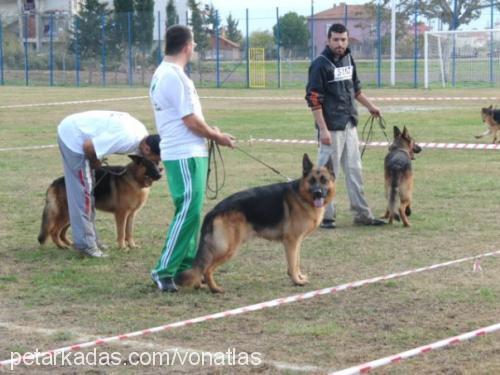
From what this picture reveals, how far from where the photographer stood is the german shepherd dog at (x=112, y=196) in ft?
27.9

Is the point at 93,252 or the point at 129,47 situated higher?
the point at 129,47

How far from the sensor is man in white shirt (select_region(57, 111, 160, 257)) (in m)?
7.73

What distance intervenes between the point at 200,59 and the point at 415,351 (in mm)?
43155

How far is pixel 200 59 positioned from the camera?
47562 mm

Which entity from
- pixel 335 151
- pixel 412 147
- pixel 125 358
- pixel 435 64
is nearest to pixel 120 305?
pixel 125 358

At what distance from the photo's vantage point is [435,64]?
1614 inches

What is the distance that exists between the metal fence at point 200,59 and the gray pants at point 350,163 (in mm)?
31232

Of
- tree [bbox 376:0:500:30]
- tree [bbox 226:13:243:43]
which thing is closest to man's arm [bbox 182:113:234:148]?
tree [bbox 376:0:500:30]

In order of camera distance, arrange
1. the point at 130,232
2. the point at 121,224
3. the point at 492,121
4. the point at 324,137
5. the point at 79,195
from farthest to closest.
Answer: the point at 492,121 < the point at 324,137 < the point at 130,232 < the point at 121,224 < the point at 79,195

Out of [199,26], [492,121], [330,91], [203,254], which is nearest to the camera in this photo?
[203,254]

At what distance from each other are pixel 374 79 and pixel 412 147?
32.4 meters

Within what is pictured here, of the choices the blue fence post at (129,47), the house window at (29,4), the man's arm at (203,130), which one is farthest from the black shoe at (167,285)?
the house window at (29,4)

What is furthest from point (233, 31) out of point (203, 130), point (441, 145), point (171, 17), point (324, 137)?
point (203, 130)

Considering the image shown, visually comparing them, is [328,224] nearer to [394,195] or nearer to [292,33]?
[394,195]
